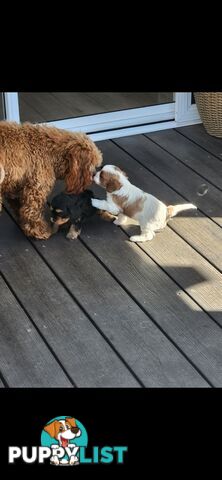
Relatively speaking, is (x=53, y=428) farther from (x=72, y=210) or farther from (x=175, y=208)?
(x=175, y=208)

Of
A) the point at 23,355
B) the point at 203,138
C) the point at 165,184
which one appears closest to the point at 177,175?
the point at 165,184

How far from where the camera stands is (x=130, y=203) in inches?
115

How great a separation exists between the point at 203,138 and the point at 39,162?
1.41 m

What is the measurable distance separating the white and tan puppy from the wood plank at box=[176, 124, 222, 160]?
36.7 inches

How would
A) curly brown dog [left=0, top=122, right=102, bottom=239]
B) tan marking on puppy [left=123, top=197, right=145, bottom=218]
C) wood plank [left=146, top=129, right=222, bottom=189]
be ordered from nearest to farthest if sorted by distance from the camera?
curly brown dog [left=0, top=122, right=102, bottom=239]
tan marking on puppy [left=123, top=197, right=145, bottom=218]
wood plank [left=146, top=129, right=222, bottom=189]

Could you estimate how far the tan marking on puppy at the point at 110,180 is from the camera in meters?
2.86

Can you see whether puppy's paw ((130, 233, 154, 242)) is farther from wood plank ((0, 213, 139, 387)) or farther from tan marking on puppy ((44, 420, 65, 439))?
tan marking on puppy ((44, 420, 65, 439))

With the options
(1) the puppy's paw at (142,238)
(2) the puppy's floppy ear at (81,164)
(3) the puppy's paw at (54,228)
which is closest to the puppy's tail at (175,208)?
(1) the puppy's paw at (142,238)

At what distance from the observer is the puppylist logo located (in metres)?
1.68

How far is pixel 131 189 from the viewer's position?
2910 millimetres

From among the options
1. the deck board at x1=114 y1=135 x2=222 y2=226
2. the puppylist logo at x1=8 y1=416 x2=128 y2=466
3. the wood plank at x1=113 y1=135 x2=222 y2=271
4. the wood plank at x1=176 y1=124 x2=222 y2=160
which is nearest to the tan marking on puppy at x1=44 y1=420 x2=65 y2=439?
the puppylist logo at x1=8 y1=416 x2=128 y2=466

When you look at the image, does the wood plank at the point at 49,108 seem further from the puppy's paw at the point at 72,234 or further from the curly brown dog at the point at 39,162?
the puppy's paw at the point at 72,234
